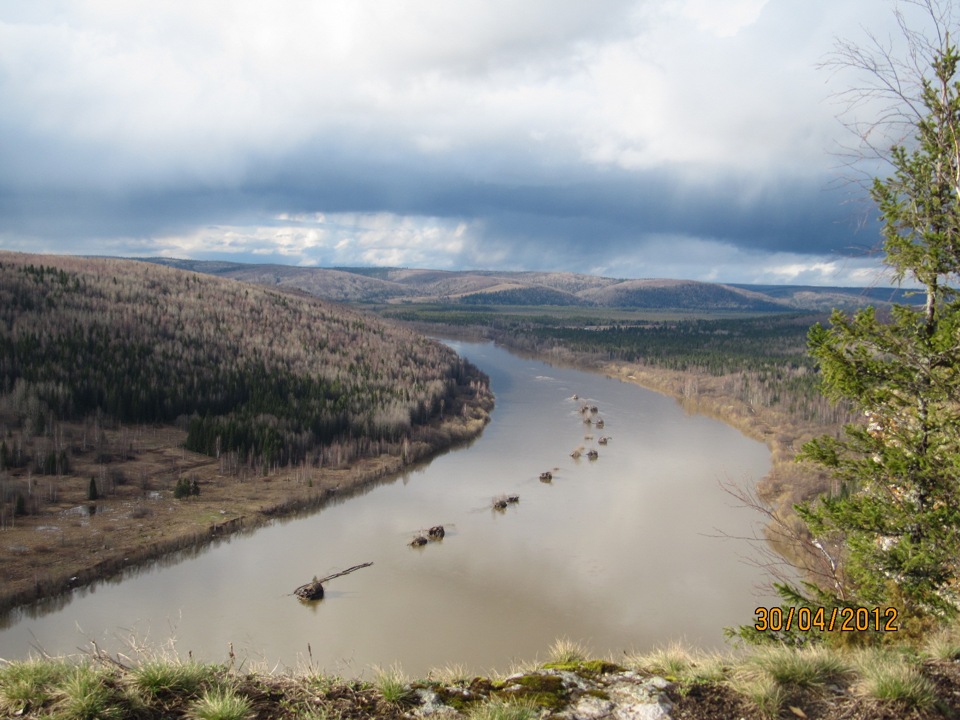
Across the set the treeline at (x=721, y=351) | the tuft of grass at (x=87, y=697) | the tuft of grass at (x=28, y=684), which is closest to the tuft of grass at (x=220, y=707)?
the tuft of grass at (x=87, y=697)

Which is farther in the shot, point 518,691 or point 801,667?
point 518,691

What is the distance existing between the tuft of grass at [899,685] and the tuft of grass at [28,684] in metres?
8.26

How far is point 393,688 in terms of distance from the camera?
24.0 ft

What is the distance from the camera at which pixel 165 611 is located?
27625mm

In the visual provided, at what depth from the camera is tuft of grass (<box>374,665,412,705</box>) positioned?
7262 mm

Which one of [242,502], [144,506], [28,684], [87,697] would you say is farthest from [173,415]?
[87,697]

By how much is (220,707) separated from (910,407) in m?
11.4

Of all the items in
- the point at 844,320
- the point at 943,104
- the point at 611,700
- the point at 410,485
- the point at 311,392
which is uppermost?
the point at 943,104

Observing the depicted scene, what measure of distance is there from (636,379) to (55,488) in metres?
80.6

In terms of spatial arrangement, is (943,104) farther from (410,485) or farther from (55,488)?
(55,488)

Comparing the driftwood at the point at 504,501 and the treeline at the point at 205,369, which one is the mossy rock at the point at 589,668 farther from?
the treeline at the point at 205,369

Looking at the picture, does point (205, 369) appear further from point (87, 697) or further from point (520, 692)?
point (520, 692)

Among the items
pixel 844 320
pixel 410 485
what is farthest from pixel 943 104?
pixel 410 485

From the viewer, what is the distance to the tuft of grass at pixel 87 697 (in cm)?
640
